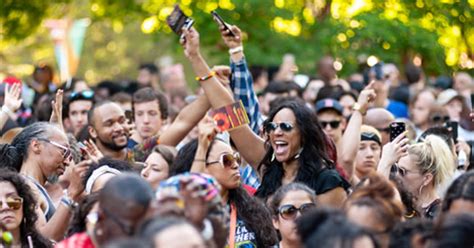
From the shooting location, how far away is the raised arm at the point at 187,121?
10750mm

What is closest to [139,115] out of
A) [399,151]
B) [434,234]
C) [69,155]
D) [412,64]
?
[69,155]

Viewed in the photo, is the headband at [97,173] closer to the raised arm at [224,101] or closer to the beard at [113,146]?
the raised arm at [224,101]

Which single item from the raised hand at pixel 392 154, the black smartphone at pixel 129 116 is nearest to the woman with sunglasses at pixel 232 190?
the raised hand at pixel 392 154

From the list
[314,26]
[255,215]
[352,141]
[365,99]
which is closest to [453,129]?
[365,99]

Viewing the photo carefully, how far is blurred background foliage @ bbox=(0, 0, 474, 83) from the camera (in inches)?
583

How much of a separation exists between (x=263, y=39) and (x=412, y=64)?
7.99 feet

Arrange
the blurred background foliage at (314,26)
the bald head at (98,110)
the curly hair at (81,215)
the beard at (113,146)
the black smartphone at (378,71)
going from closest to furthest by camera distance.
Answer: the curly hair at (81,215), the beard at (113,146), the bald head at (98,110), the black smartphone at (378,71), the blurred background foliage at (314,26)

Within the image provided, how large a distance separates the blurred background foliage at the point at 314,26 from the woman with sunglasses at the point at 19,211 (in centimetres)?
647

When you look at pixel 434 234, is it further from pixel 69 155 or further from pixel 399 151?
pixel 69 155

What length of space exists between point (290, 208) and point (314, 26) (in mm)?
10991

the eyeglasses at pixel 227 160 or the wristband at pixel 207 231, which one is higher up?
the wristband at pixel 207 231

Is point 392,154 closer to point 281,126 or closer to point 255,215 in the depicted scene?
point 281,126

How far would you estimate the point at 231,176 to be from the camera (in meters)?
8.41

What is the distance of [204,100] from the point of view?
1073cm
